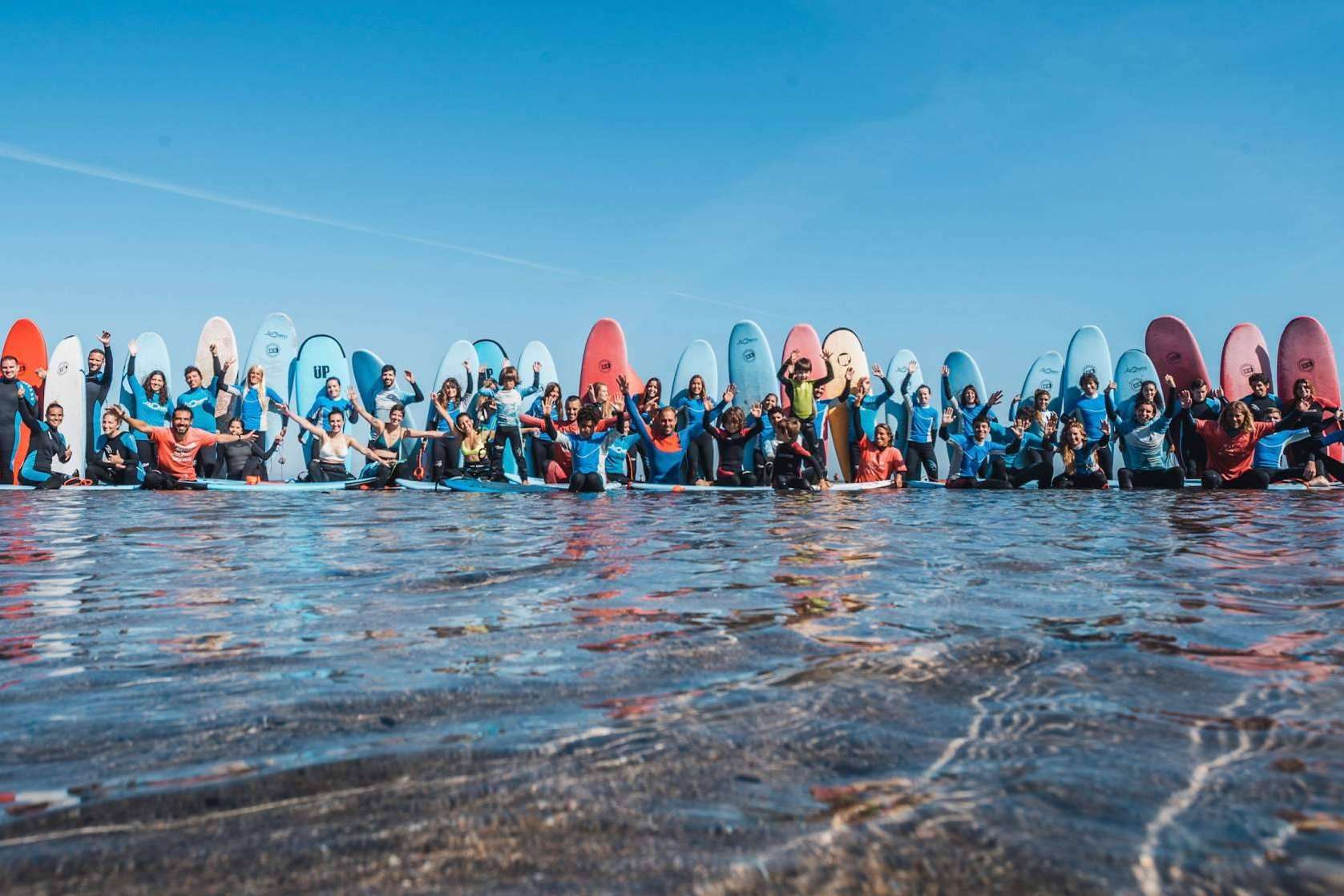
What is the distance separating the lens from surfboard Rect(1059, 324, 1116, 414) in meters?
15.1

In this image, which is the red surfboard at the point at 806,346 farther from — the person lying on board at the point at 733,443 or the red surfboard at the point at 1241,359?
the red surfboard at the point at 1241,359

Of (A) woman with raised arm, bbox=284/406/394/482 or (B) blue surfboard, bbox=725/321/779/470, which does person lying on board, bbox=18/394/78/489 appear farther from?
(B) blue surfboard, bbox=725/321/779/470

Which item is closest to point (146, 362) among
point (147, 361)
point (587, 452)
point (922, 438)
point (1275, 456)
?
point (147, 361)

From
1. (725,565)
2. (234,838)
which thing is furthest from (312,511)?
(234,838)

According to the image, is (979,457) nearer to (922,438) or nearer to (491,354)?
(922,438)

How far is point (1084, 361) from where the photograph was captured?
15.2 meters

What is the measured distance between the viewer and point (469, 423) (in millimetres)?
12758

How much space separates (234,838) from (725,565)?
113 inches

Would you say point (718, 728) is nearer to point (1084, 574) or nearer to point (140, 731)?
point (140, 731)

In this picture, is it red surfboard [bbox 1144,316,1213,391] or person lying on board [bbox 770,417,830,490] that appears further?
red surfboard [bbox 1144,316,1213,391]

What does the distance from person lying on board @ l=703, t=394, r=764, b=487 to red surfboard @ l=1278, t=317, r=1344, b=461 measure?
8192mm

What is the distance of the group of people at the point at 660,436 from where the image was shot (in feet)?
36.9

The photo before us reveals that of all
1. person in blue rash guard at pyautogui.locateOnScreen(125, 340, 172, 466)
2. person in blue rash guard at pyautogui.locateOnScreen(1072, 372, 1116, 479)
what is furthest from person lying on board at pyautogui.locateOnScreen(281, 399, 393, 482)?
person in blue rash guard at pyautogui.locateOnScreen(1072, 372, 1116, 479)

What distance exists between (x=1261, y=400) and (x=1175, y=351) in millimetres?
3803
